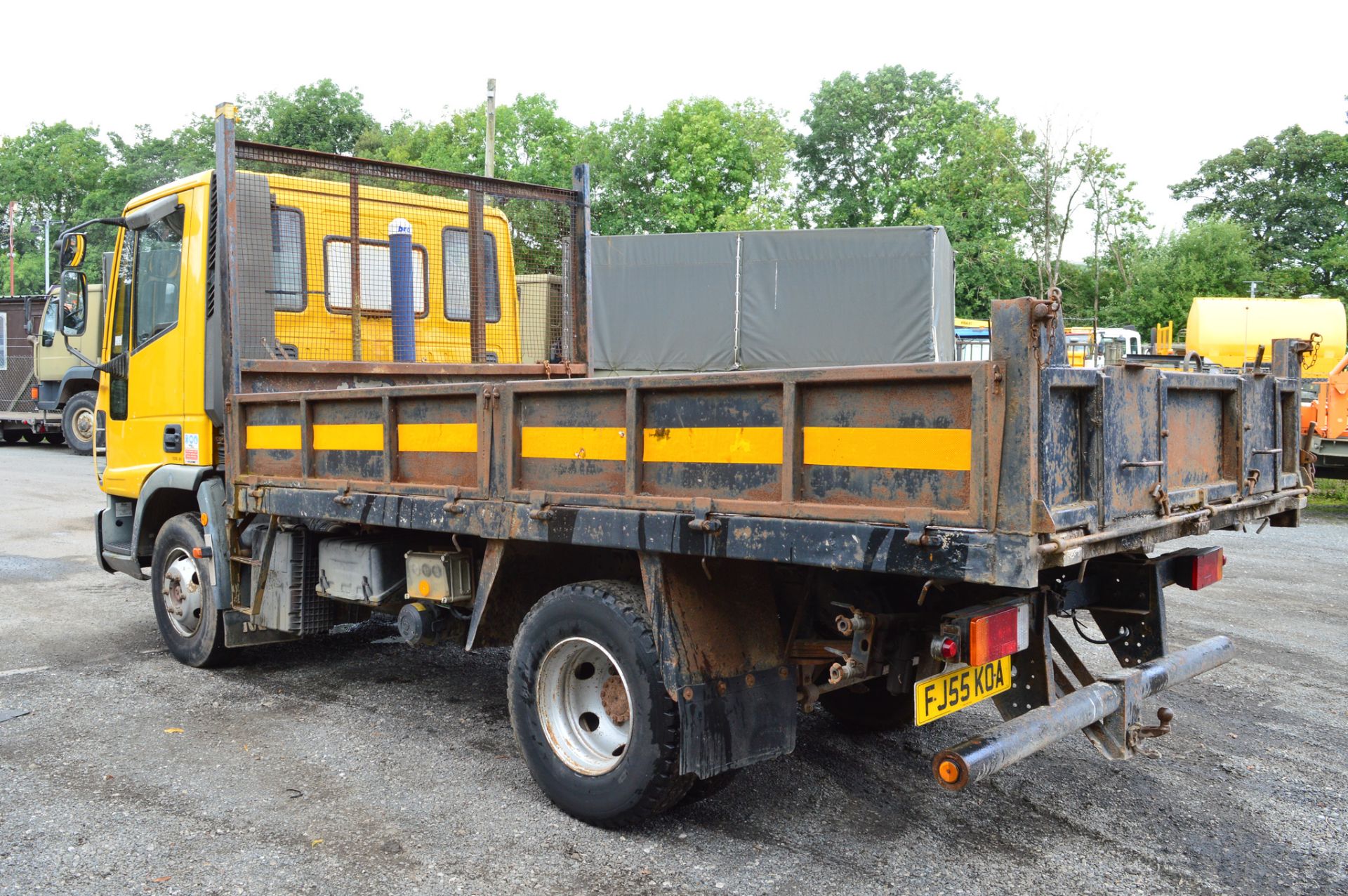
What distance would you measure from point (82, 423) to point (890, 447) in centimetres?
1923

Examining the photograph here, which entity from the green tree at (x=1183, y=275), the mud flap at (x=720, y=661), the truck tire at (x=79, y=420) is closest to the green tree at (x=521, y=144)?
the truck tire at (x=79, y=420)

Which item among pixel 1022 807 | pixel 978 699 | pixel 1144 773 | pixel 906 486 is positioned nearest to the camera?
pixel 906 486

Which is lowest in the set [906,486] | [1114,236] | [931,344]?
[906,486]

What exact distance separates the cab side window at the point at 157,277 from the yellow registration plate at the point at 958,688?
15.8 ft

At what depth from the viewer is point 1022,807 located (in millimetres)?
4203

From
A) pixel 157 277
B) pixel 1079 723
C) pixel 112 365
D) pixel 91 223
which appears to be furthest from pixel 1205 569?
pixel 112 365

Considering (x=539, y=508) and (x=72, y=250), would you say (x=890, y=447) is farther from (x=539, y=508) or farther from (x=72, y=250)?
(x=72, y=250)

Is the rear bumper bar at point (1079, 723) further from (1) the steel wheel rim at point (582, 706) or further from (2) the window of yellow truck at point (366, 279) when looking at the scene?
(2) the window of yellow truck at point (366, 279)

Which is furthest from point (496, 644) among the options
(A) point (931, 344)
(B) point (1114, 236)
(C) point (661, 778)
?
(B) point (1114, 236)

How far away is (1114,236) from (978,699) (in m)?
30.5

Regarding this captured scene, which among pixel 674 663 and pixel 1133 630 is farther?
pixel 1133 630

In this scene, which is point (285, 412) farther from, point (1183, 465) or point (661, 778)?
point (1183, 465)

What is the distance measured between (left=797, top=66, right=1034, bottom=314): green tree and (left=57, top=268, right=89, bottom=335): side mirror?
27.1 metres

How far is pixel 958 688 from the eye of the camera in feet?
11.4
